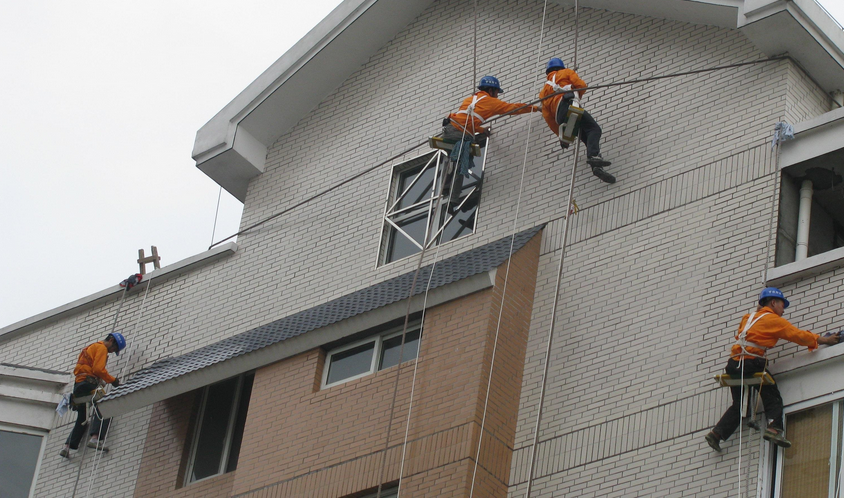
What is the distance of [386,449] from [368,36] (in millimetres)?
7260

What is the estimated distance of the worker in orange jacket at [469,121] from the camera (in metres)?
17.0

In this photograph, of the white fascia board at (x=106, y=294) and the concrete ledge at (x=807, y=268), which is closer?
the concrete ledge at (x=807, y=268)

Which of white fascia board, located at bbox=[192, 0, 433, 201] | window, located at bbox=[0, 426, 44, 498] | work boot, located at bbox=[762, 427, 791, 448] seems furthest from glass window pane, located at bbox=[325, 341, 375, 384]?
window, located at bbox=[0, 426, 44, 498]

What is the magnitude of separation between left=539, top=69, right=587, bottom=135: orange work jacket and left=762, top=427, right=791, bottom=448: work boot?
5262 millimetres

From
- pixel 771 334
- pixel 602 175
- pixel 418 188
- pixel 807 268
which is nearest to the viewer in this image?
pixel 771 334

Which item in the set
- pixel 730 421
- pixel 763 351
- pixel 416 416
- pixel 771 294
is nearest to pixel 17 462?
pixel 416 416

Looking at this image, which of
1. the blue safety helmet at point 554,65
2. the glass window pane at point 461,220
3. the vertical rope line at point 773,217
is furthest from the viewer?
the glass window pane at point 461,220

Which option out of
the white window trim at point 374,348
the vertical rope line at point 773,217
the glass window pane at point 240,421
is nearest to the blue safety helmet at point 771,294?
the vertical rope line at point 773,217

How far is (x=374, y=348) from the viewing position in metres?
16.0

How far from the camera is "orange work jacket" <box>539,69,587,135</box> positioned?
16.2 metres

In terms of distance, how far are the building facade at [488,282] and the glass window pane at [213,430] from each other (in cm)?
4

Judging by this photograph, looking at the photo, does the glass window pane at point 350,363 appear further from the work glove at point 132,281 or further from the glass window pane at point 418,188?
the work glove at point 132,281

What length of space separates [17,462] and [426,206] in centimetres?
688

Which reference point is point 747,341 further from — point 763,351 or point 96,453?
point 96,453
